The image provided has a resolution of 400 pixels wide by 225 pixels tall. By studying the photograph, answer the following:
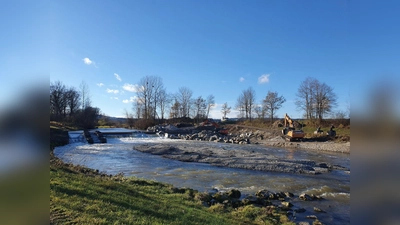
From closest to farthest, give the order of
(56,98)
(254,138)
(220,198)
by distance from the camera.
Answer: (220,198), (56,98), (254,138)

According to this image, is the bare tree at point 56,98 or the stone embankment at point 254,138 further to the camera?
the stone embankment at point 254,138

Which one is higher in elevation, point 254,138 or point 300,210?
point 254,138

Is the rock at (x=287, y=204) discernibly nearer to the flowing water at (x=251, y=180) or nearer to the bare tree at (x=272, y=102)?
the flowing water at (x=251, y=180)

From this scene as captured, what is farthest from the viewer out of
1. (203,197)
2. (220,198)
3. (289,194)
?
(289,194)

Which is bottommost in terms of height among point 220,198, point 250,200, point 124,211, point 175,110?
point 250,200

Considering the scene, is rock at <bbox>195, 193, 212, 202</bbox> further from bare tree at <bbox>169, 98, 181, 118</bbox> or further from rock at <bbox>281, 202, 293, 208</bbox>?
bare tree at <bbox>169, 98, 181, 118</bbox>

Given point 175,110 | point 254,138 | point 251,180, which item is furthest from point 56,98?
point 175,110

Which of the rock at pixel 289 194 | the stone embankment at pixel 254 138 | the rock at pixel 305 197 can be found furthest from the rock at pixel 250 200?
the stone embankment at pixel 254 138

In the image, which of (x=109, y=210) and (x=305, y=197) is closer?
(x=109, y=210)

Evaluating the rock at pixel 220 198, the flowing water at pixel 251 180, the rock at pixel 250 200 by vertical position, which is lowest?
the flowing water at pixel 251 180

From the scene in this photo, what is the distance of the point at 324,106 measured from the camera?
4103 centimetres

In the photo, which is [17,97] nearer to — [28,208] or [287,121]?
[28,208]

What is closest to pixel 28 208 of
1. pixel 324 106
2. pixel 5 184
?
pixel 5 184

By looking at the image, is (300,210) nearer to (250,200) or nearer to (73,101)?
(250,200)
